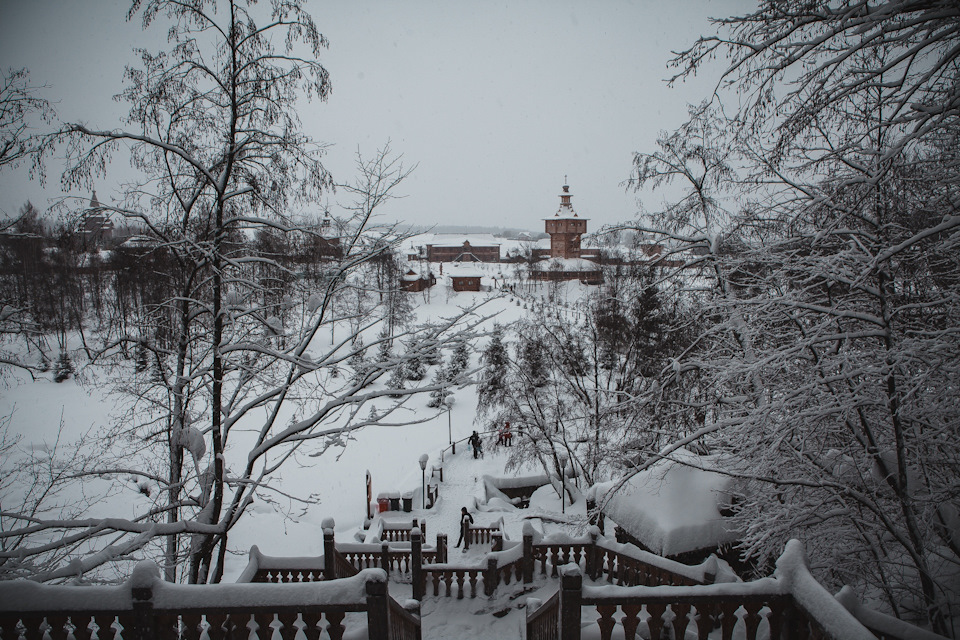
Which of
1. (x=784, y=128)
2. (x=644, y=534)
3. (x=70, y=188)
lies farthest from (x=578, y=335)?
(x=70, y=188)

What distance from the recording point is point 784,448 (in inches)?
212

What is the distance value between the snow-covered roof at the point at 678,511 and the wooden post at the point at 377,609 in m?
6.01

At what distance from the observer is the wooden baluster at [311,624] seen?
134 inches

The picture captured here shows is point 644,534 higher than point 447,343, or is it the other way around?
point 447,343

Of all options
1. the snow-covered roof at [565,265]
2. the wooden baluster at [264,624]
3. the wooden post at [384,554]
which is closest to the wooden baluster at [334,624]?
the wooden baluster at [264,624]

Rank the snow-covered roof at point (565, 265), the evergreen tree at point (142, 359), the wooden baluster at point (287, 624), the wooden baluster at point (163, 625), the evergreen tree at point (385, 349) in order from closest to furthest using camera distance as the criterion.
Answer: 1. the wooden baluster at point (163, 625)
2. the wooden baluster at point (287, 624)
3. the evergreen tree at point (385, 349)
4. the evergreen tree at point (142, 359)
5. the snow-covered roof at point (565, 265)

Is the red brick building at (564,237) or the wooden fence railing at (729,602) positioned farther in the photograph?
the red brick building at (564,237)

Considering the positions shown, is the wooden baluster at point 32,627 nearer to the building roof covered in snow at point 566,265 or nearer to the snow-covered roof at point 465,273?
the building roof covered in snow at point 566,265

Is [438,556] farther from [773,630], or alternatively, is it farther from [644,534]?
[773,630]

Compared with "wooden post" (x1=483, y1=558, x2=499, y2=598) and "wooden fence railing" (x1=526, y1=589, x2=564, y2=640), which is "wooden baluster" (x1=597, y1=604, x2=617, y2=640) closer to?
"wooden fence railing" (x1=526, y1=589, x2=564, y2=640)

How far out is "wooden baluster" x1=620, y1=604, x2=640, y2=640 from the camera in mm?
3750

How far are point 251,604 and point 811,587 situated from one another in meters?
4.22

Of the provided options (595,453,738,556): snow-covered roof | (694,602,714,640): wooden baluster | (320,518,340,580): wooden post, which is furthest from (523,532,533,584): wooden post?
(694,602,714,640): wooden baluster

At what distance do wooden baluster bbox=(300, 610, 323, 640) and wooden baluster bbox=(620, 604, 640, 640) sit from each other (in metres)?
2.43
